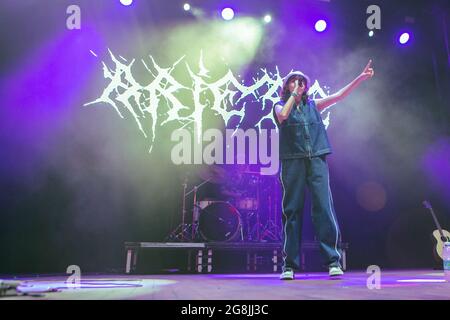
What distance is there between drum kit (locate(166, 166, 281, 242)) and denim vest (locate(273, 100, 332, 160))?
2.35 meters

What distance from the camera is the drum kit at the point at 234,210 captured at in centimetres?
590

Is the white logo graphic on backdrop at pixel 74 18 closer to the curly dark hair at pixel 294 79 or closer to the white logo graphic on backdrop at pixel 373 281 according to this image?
the curly dark hair at pixel 294 79

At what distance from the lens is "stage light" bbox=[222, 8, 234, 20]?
244 inches

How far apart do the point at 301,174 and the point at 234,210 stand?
2.50 m

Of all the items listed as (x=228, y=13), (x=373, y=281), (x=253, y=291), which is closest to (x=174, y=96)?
(x=228, y=13)

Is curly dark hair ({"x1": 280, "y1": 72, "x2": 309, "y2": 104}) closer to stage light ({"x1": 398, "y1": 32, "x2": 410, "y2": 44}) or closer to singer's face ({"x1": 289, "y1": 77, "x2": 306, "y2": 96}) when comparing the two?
singer's face ({"x1": 289, "y1": 77, "x2": 306, "y2": 96})

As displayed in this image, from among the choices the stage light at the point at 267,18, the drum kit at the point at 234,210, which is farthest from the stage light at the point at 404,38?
the drum kit at the point at 234,210

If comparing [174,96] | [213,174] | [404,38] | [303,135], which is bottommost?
[213,174]

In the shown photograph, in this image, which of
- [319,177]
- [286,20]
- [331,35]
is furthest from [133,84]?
[319,177]

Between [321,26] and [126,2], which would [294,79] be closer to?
[321,26]

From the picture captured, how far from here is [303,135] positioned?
11.9 feet
